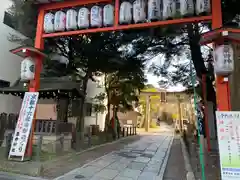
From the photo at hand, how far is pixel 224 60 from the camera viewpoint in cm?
601

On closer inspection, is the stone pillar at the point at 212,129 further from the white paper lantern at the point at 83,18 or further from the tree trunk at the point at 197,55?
the white paper lantern at the point at 83,18

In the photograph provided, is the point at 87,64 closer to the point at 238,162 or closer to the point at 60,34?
the point at 60,34

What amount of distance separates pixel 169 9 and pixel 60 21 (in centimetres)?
427

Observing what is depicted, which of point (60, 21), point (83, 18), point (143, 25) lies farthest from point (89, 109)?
point (143, 25)

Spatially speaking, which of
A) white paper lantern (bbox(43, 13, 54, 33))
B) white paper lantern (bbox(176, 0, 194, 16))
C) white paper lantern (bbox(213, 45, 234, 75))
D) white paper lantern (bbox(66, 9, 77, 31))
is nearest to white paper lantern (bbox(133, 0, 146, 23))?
white paper lantern (bbox(176, 0, 194, 16))

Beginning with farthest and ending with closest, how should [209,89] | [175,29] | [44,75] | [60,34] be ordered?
[44,75] → [209,89] → [175,29] → [60,34]

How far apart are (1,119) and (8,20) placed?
7.19 m

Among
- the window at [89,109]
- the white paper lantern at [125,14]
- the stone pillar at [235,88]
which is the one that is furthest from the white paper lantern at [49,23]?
the window at [89,109]

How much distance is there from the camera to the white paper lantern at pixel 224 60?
19.6 feet

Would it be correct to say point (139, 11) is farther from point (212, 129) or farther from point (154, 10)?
point (212, 129)

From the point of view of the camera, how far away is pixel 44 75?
14.6m

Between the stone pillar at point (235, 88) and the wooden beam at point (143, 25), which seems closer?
the wooden beam at point (143, 25)

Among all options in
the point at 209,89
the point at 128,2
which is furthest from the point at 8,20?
the point at 209,89

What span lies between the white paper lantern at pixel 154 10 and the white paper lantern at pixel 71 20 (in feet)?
9.63
